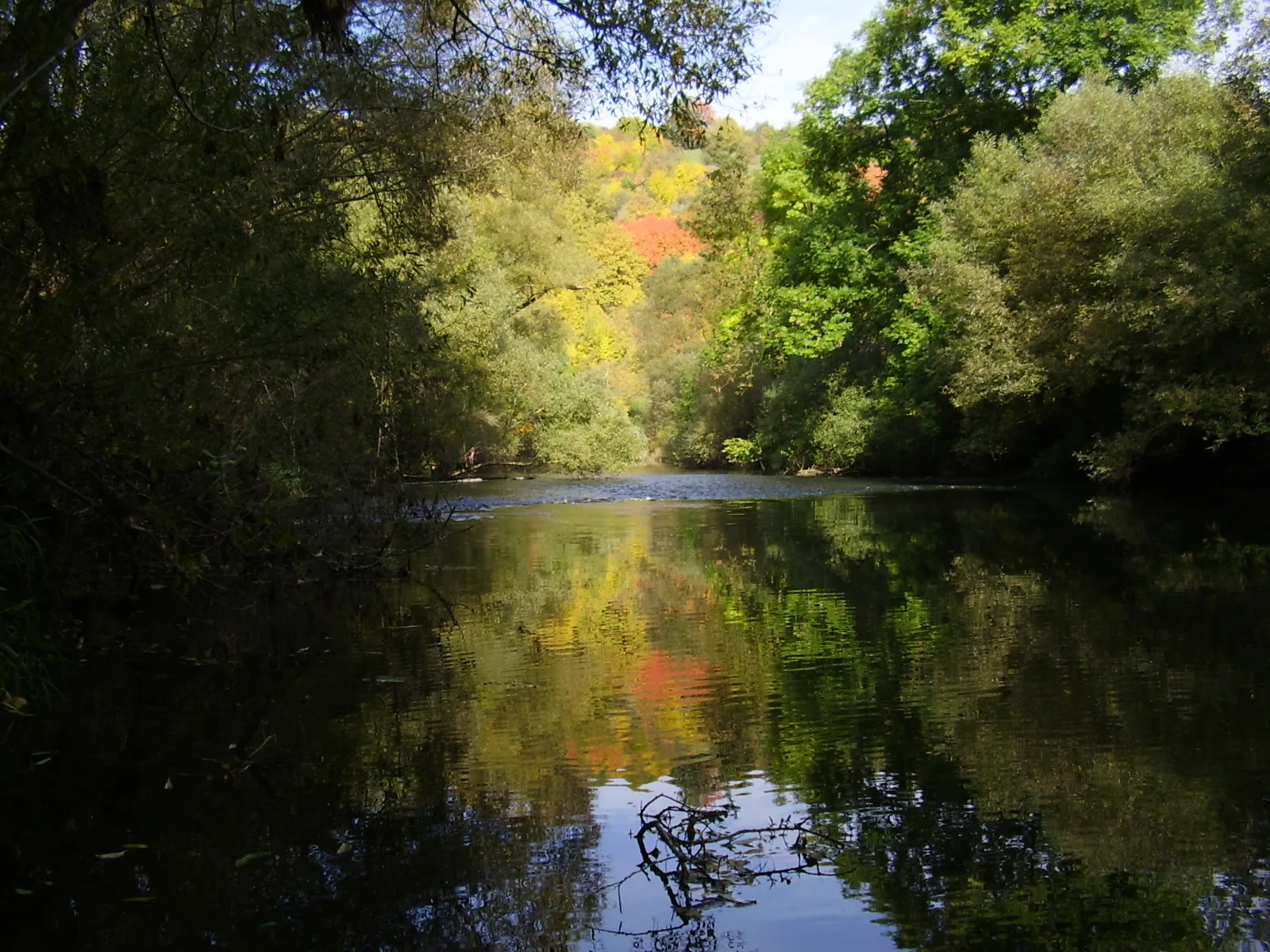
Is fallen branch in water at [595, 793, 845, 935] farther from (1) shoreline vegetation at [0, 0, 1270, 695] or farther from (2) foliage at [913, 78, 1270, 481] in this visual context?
(2) foliage at [913, 78, 1270, 481]

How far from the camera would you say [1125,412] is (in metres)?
24.2

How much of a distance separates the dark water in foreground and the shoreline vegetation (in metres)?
1.36

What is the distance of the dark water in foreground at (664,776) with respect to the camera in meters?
4.16

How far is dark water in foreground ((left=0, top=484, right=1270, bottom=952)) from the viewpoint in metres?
4.16

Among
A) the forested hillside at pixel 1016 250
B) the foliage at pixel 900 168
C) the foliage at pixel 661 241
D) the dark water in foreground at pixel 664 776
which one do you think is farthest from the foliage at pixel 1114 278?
the foliage at pixel 661 241

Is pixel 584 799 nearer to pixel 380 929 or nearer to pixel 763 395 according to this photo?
pixel 380 929

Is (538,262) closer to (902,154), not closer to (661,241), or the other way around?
(902,154)

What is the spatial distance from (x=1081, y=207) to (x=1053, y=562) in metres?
12.2

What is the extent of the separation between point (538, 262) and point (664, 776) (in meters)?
31.8

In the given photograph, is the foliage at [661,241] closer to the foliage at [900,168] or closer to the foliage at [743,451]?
the foliage at [743,451]

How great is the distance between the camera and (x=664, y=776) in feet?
18.7

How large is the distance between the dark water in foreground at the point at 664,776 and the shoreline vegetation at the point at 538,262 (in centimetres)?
136

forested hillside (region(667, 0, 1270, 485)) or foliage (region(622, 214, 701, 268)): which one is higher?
foliage (region(622, 214, 701, 268))

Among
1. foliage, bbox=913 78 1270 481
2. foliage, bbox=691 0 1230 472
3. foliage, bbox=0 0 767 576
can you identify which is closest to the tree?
foliage, bbox=691 0 1230 472
